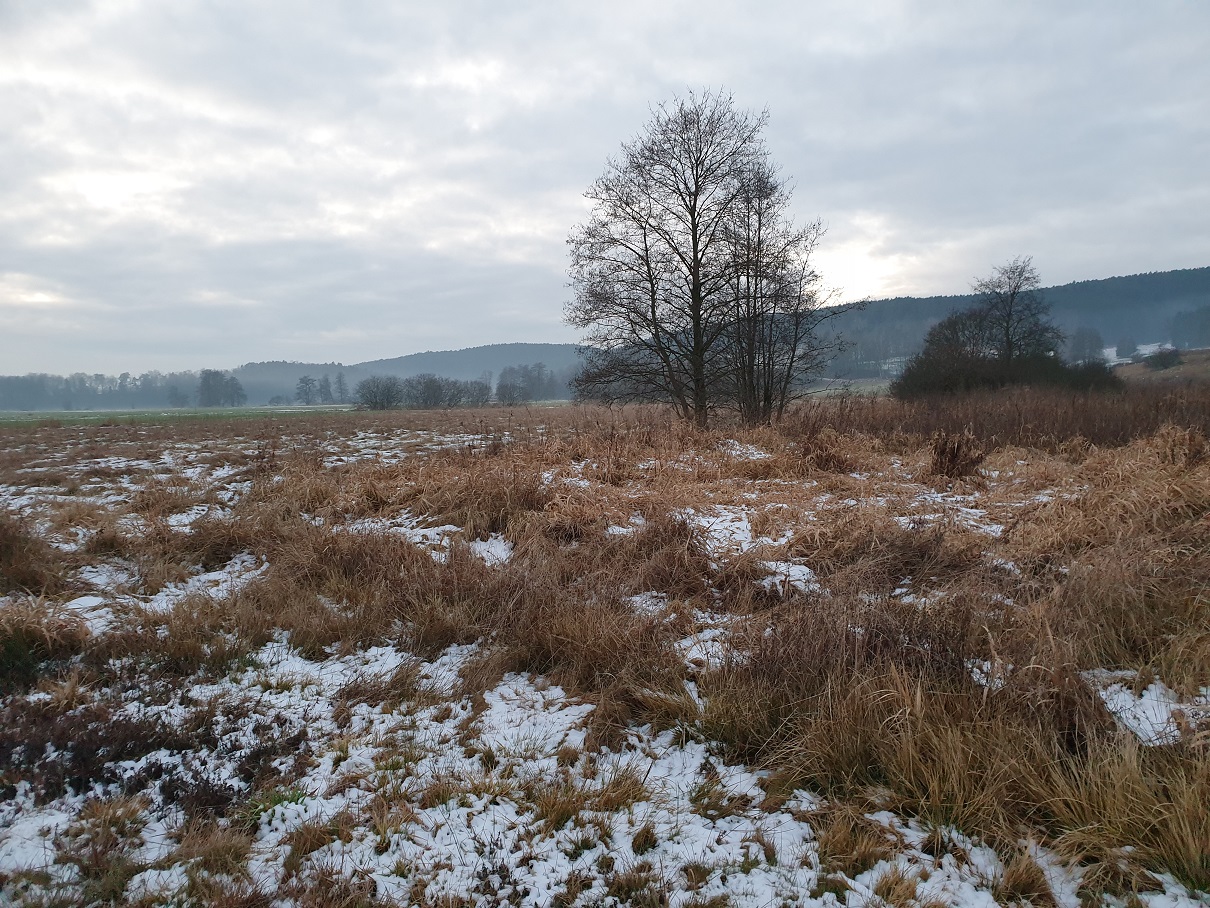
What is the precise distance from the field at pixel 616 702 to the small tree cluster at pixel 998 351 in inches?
977

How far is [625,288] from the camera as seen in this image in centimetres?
1673

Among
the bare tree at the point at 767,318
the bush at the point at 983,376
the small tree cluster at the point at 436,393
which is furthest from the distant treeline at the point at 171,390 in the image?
the bare tree at the point at 767,318

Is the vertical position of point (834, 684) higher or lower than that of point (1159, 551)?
lower

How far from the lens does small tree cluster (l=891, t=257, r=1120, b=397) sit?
28.5 meters

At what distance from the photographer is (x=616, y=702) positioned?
3.55 meters

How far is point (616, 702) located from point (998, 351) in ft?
147

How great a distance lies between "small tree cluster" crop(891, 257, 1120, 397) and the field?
24.8 m

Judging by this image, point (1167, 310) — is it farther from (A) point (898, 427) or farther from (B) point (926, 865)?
(B) point (926, 865)

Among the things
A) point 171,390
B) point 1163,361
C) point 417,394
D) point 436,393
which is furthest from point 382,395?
point 171,390

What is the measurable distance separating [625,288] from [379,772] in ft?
49.9

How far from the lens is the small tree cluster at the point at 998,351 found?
28.5 metres

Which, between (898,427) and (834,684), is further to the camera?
(898,427)

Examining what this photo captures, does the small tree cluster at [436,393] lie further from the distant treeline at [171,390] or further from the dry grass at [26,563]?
the dry grass at [26,563]

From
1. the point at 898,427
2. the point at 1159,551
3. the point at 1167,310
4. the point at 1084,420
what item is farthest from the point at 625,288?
the point at 1167,310
